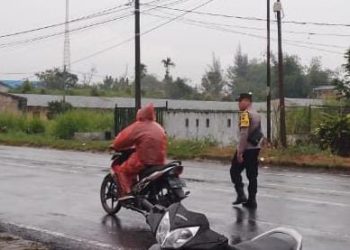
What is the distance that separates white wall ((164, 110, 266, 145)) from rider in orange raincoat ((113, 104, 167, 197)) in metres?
24.6

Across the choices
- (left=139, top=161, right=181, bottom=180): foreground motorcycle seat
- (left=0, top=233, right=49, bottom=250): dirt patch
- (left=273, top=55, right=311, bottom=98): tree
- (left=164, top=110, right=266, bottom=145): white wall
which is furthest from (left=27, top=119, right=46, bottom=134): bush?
(left=273, top=55, right=311, bottom=98): tree

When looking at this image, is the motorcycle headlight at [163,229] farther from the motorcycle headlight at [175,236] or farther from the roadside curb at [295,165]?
the roadside curb at [295,165]

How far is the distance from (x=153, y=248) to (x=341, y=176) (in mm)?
14993

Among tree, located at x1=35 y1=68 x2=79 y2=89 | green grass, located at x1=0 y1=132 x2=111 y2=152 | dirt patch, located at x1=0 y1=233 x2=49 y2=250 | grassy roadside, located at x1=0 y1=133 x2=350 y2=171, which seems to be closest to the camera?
dirt patch, located at x1=0 y1=233 x2=49 y2=250

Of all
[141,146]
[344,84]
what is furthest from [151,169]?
[344,84]

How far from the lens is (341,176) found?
18.0m

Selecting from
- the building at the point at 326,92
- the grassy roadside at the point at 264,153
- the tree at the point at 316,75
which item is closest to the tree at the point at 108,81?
the tree at the point at 316,75

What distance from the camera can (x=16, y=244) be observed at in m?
8.05

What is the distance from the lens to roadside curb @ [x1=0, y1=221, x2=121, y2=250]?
806cm

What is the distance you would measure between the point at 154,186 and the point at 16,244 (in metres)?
2.08

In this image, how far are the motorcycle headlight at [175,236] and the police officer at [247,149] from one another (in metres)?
7.41

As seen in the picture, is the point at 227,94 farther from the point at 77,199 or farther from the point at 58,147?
the point at 77,199

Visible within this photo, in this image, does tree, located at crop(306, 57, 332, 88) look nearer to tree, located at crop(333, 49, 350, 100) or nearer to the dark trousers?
tree, located at crop(333, 49, 350, 100)

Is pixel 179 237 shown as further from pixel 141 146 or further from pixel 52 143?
pixel 52 143
